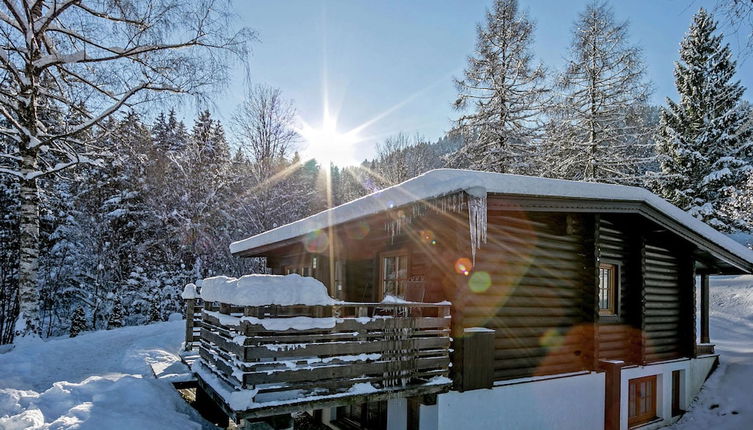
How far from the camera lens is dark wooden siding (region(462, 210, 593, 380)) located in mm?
6301

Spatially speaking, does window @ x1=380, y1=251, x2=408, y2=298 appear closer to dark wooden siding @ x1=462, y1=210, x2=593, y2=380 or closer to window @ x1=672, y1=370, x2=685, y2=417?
dark wooden siding @ x1=462, y1=210, x2=593, y2=380

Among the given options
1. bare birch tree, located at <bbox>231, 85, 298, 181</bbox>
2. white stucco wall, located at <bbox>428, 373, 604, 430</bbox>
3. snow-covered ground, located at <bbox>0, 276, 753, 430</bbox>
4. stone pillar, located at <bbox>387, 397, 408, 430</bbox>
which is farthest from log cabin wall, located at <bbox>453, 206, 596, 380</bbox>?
bare birch tree, located at <bbox>231, 85, 298, 181</bbox>

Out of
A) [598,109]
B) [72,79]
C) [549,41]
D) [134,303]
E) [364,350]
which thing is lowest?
[134,303]

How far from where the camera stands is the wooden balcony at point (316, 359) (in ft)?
14.9

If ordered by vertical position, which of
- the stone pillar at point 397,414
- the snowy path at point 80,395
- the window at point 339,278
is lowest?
the stone pillar at point 397,414

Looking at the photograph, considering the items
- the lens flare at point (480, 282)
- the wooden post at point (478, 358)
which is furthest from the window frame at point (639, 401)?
the lens flare at point (480, 282)

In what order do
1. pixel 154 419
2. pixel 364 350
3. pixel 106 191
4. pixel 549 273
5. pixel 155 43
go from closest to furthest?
pixel 154 419 → pixel 364 350 → pixel 549 273 → pixel 155 43 → pixel 106 191

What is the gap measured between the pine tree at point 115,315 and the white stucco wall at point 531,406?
693 inches

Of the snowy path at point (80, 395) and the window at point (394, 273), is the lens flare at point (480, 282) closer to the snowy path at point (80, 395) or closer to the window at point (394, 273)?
the window at point (394, 273)

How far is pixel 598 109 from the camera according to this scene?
1652 cm

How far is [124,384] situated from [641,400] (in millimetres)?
8912

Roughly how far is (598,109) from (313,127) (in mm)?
11463

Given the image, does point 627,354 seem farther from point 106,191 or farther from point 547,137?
point 106,191

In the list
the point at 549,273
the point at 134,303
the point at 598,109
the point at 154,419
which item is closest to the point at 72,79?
the point at 154,419
